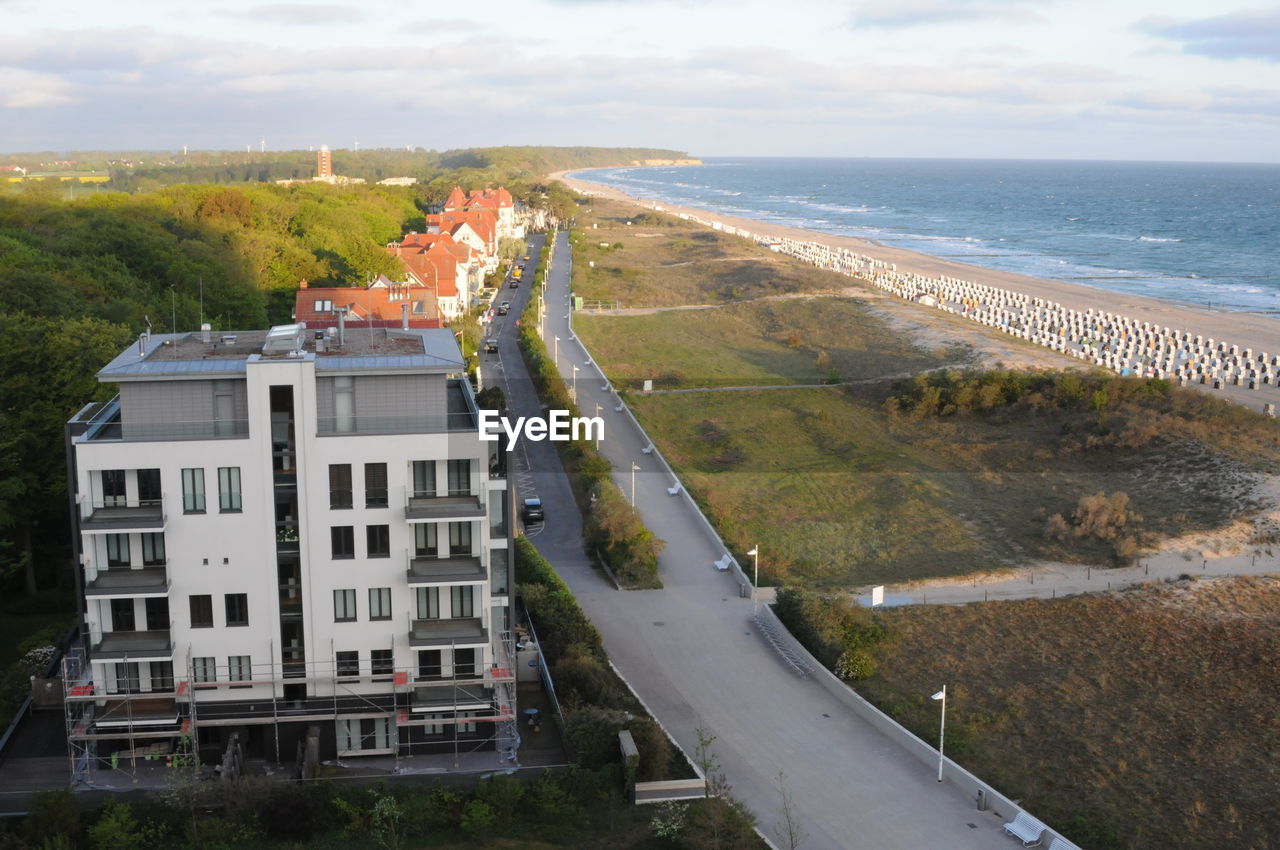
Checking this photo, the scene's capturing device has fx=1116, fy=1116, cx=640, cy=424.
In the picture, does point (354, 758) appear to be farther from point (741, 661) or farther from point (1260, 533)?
point (1260, 533)

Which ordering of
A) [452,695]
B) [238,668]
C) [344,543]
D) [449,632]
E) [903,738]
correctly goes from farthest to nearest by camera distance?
[903,738], [452,695], [449,632], [344,543], [238,668]

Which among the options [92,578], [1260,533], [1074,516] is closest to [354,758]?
[92,578]

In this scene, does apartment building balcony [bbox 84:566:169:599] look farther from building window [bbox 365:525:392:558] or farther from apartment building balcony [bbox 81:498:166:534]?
building window [bbox 365:525:392:558]

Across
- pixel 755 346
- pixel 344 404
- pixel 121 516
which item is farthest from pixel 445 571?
pixel 755 346

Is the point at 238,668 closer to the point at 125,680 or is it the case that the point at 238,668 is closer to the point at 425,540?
the point at 125,680

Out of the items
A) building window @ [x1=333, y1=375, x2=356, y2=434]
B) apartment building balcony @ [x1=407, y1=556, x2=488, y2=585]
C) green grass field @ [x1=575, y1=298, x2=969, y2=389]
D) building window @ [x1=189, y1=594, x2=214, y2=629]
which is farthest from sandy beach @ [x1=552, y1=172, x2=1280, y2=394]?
building window @ [x1=189, y1=594, x2=214, y2=629]

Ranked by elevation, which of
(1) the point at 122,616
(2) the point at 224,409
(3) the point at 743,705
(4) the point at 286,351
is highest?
(4) the point at 286,351

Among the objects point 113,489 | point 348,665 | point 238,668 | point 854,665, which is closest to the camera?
point 113,489

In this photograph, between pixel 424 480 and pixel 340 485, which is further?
pixel 424 480
